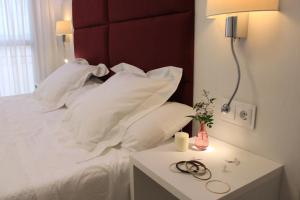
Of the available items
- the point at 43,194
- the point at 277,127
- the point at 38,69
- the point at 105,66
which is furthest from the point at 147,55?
the point at 38,69

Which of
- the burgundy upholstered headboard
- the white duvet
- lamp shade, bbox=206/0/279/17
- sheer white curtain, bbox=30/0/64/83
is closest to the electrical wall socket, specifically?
the burgundy upholstered headboard

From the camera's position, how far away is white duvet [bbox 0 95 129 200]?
100cm

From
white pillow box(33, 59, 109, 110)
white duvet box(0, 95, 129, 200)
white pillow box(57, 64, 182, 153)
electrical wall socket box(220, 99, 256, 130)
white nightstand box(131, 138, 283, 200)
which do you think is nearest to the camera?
white nightstand box(131, 138, 283, 200)

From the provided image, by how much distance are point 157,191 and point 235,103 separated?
→ 54cm

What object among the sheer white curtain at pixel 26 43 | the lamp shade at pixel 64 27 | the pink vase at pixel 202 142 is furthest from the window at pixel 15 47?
the pink vase at pixel 202 142

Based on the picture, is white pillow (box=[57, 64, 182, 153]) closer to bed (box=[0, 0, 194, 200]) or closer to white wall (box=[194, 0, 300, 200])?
bed (box=[0, 0, 194, 200])

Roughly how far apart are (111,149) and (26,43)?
266cm

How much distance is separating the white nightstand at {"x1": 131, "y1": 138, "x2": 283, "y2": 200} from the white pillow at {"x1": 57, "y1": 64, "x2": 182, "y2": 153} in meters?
0.27

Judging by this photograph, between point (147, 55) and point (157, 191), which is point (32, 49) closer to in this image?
point (147, 55)

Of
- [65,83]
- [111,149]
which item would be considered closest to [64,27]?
[65,83]

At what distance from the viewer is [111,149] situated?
1309 millimetres

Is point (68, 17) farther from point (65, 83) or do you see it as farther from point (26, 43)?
point (65, 83)

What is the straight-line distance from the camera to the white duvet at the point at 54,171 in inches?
39.3

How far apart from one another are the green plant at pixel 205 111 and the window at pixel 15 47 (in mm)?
2805
